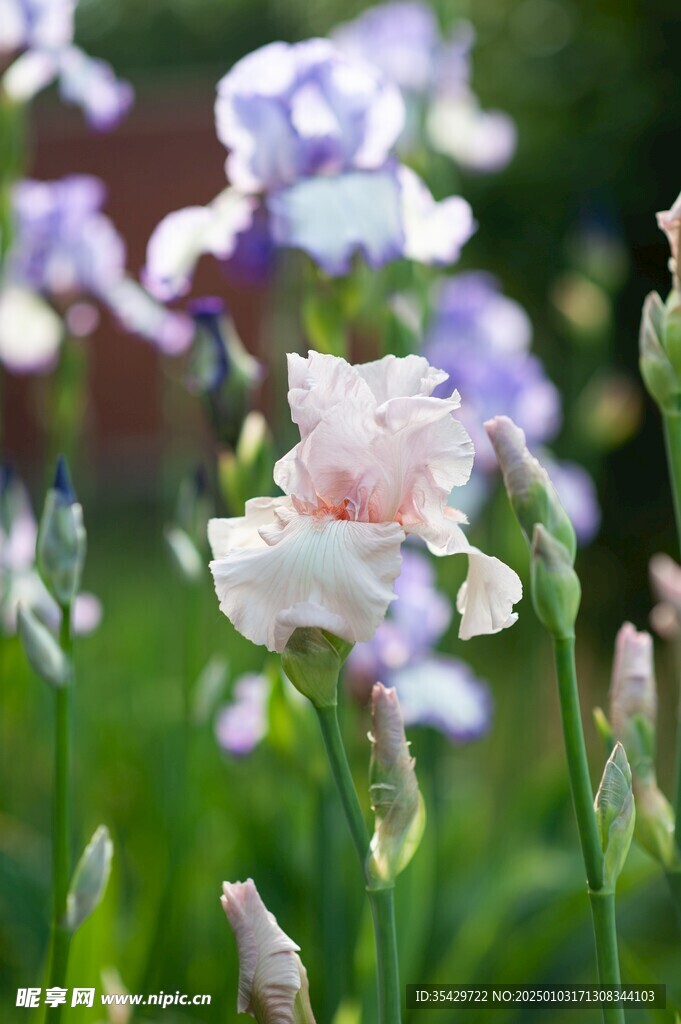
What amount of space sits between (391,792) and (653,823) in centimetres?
15

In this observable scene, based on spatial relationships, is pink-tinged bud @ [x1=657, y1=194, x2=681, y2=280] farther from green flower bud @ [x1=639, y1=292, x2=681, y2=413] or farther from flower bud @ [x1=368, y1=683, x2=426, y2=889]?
flower bud @ [x1=368, y1=683, x2=426, y2=889]

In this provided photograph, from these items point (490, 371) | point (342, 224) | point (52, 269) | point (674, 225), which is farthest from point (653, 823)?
point (52, 269)

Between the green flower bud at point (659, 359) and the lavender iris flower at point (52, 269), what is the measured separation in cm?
71

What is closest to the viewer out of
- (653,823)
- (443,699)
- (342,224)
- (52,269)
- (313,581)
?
(313,581)

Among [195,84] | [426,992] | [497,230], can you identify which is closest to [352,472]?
[426,992]

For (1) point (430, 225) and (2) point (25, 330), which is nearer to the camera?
(1) point (430, 225)

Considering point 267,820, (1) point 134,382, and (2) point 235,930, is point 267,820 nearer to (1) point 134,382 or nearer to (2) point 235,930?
(2) point 235,930

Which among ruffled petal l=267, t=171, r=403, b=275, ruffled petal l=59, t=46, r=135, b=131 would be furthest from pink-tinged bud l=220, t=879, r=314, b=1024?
ruffled petal l=59, t=46, r=135, b=131

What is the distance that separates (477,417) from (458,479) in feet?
2.47

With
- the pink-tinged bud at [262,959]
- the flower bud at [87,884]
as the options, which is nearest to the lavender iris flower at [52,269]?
the flower bud at [87,884]

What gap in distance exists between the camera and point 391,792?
444 millimetres

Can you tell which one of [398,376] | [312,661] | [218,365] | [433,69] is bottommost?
[312,661]

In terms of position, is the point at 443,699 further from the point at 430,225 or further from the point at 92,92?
the point at 92,92

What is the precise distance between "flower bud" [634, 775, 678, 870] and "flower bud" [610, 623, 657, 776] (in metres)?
0.01
